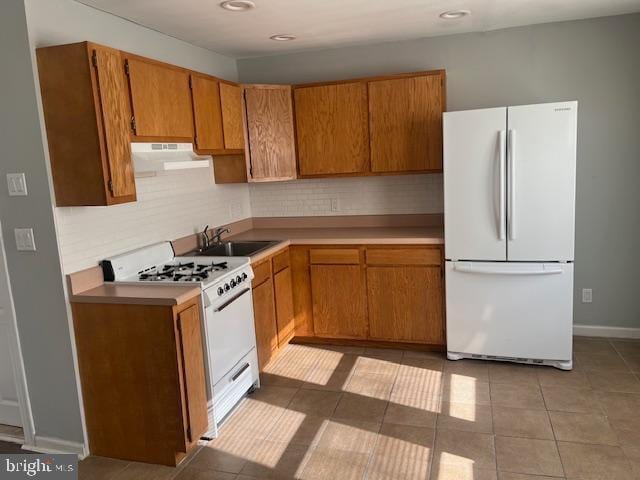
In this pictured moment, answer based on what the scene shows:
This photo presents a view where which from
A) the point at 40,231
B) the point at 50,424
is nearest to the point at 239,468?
the point at 50,424

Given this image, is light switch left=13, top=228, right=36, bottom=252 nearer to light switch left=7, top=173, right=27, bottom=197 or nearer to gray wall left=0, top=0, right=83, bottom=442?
gray wall left=0, top=0, right=83, bottom=442

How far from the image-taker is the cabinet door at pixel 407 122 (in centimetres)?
397

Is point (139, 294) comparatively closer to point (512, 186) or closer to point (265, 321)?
point (265, 321)

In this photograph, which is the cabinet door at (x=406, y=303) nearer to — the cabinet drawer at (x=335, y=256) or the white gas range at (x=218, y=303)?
the cabinet drawer at (x=335, y=256)

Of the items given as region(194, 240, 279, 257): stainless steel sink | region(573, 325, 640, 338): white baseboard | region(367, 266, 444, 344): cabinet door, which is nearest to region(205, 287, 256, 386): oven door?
region(194, 240, 279, 257): stainless steel sink

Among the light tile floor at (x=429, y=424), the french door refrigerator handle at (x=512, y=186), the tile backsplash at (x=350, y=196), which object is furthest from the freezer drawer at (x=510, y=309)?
the tile backsplash at (x=350, y=196)

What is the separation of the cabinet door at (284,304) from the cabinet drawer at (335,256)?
0.81ft

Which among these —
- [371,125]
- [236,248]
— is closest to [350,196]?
[371,125]

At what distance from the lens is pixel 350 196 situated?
15.0 feet

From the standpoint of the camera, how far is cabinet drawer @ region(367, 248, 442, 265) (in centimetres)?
386

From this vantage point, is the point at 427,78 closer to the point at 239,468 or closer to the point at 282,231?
the point at 282,231

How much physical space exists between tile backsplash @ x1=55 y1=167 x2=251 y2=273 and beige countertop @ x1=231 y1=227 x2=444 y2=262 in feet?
1.09

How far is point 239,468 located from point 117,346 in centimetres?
89

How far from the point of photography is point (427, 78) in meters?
3.95
